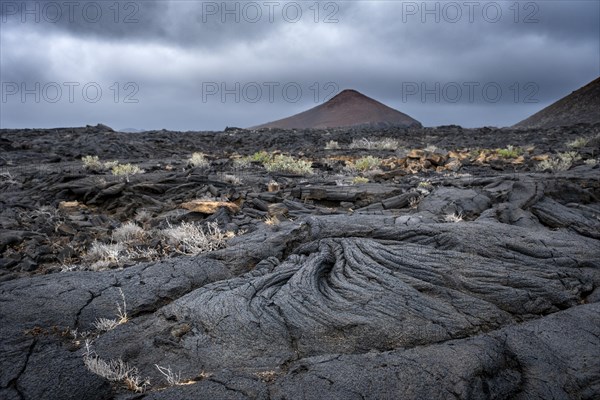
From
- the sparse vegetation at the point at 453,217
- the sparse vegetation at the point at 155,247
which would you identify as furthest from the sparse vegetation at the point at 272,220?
the sparse vegetation at the point at 453,217

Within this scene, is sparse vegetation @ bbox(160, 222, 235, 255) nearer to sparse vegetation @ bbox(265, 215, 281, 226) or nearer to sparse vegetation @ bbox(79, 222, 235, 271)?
sparse vegetation @ bbox(79, 222, 235, 271)

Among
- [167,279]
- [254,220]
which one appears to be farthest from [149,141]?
[167,279]

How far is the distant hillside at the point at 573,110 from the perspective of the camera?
122ft

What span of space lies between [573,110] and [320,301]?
44.3 meters

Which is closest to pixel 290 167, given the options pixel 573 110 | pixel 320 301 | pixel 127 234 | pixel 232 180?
pixel 232 180

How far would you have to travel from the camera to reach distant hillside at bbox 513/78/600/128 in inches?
1465

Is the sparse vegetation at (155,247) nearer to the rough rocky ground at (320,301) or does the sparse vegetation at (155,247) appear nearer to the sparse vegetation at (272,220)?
the rough rocky ground at (320,301)

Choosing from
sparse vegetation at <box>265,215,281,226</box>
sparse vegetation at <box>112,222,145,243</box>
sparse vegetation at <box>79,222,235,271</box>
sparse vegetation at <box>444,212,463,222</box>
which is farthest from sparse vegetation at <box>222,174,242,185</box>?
sparse vegetation at <box>444,212,463,222</box>

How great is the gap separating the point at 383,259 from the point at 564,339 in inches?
80.7

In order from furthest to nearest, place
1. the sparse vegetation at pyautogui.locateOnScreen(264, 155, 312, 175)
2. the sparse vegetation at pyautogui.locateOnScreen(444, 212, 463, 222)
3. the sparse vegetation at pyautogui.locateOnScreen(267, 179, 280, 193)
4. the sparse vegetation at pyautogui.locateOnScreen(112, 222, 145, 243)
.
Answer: the sparse vegetation at pyautogui.locateOnScreen(264, 155, 312, 175), the sparse vegetation at pyautogui.locateOnScreen(267, 179, 280, 193), the sparse vegetation at pyautogui.locateOnScreen(112, 222, 145, 243), the sparse vegetation at pyautogui.locateOnScreen(444, 212, 463, 222)

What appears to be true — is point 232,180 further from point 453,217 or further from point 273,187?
point 453,217

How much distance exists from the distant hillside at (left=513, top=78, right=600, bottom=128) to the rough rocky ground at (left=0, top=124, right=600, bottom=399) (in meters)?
34.0

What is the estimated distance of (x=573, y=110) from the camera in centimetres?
3981

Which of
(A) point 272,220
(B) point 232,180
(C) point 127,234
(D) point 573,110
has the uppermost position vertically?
(D) point 573,110
